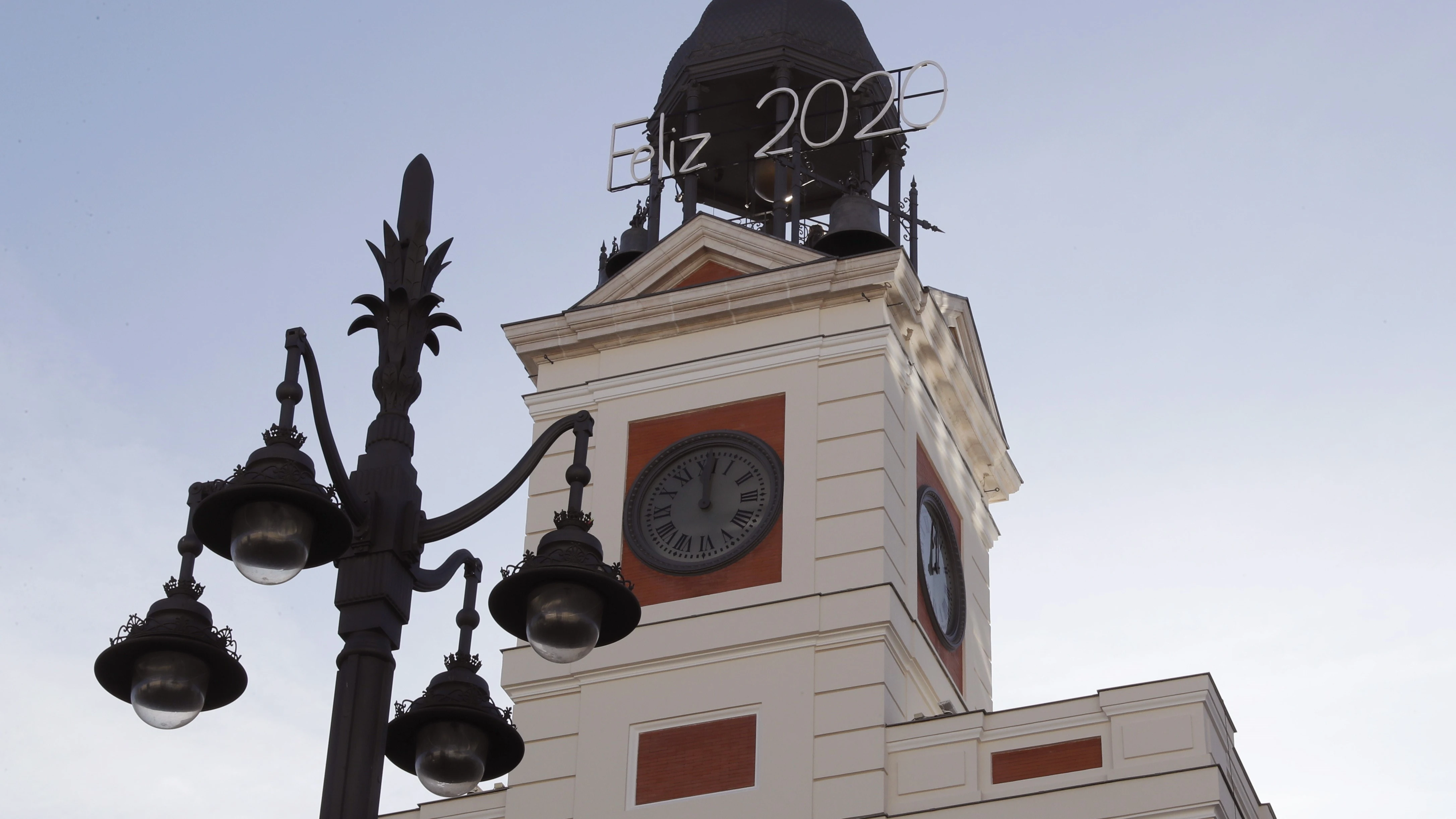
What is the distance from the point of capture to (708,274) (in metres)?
28.3

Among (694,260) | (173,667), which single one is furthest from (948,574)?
(173,667)

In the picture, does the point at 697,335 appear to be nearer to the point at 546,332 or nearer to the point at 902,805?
the point at 546,332

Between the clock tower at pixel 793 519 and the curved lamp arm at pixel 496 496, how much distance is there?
11633mm

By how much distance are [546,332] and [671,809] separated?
699cm

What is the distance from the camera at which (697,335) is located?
27719mm

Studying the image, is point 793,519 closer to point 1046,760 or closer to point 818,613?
point 818,613

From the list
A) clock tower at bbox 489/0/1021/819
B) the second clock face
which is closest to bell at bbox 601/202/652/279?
clock tower at bbox 489/0/1021/819

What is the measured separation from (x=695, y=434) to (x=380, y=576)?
636 inches

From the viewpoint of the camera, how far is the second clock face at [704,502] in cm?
2588

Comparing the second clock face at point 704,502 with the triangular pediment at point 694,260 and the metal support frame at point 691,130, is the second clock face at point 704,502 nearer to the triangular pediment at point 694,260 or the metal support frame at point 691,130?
the triangular pediment at point 694,260

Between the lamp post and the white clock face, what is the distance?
50.3 feet

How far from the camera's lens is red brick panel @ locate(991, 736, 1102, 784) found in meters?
22.6

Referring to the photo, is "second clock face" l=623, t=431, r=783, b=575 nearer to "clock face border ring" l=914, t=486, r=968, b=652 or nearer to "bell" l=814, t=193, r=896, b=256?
"clock face border ring" l=914, t=486, r=968, b=652

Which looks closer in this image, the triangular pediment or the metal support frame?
the triangular pediment
